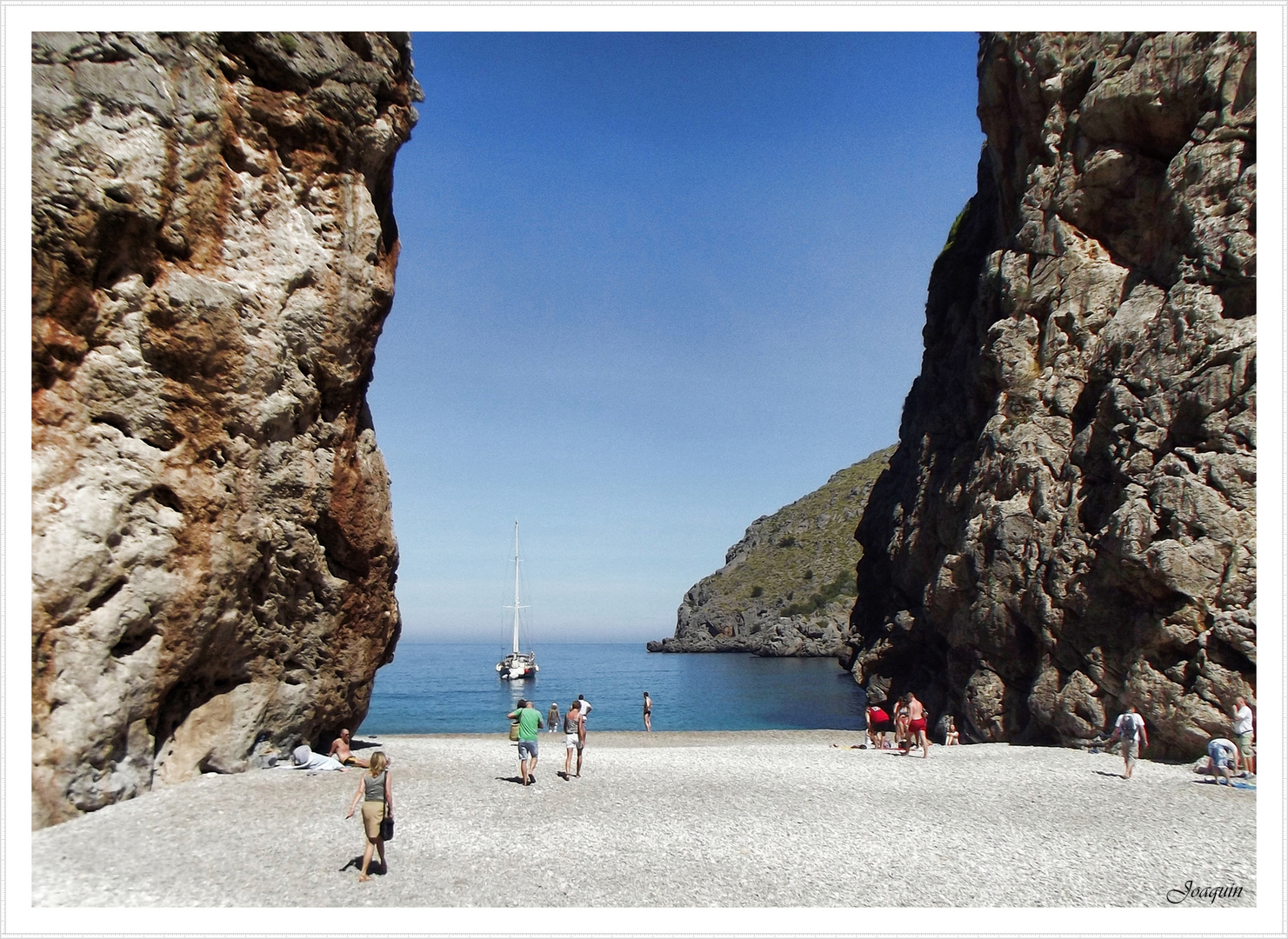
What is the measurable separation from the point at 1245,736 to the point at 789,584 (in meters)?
124

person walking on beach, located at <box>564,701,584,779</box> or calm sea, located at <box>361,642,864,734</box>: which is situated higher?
person walking on beach, located at <box>564,701,584,779</box>

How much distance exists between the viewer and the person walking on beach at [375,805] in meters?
10.5

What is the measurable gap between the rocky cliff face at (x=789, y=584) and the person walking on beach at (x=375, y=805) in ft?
359

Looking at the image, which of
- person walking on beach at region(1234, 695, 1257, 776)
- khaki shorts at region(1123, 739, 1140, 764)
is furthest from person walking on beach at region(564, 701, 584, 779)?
person walking on beach at region(1234, 695, 1257, 776)

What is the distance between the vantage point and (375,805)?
10.5 m

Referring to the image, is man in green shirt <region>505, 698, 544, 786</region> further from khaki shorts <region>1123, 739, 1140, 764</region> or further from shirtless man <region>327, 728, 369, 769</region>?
khaki shorts <region>1123, 739, 1140, 764</region>

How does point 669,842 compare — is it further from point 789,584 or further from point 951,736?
point 789,584

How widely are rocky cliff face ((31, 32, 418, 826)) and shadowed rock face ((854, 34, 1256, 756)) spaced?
68.4ft

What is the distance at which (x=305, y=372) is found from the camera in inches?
703

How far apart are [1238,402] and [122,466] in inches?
1047

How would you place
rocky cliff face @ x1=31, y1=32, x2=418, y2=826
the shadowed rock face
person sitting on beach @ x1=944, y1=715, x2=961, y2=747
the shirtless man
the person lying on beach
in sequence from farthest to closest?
1. person sitting on beach @ x1=944, y1=715, x2=961, y2=747
2. the shadowed rock face
3. the shirtless man
4. the person lying on beach
5. rocky cliff face @ x1=31, y1=32, x2=418, y2=826

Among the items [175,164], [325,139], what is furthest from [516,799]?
[325,139]

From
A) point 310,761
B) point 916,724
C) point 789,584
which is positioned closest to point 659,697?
point 916,724

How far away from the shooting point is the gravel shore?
34.0ft
